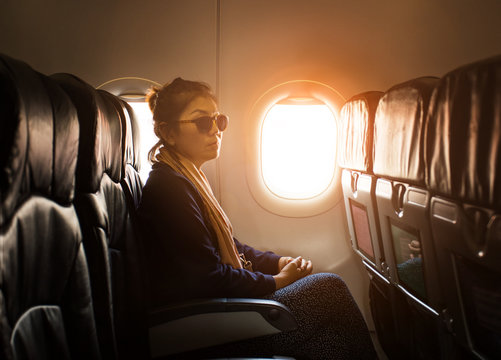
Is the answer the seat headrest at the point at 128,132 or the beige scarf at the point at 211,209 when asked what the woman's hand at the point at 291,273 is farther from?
the seat headrest at the point at 128,132

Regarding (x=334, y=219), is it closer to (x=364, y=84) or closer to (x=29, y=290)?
(x=364, y=84)

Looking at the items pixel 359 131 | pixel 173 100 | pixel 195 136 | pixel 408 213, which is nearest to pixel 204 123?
pixel 195 136

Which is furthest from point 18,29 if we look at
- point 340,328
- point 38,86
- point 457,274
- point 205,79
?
point 457,274

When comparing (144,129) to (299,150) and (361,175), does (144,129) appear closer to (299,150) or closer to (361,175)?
(299,150)

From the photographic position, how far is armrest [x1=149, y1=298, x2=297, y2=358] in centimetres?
139

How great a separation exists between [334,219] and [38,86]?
2000 millimetres

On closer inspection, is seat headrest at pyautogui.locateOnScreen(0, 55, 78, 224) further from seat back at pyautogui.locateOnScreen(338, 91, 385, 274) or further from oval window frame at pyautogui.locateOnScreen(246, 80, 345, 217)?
oval window frame at pyautogui.locateOnScreen(246, 80, 345, 217)

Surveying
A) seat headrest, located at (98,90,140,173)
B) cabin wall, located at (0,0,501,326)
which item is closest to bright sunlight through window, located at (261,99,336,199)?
cabin wall, located at (0,0,501,326)

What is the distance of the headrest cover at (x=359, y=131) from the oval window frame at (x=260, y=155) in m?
0.32

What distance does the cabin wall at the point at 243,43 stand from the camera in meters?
2.23

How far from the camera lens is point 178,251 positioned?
4.74 ft

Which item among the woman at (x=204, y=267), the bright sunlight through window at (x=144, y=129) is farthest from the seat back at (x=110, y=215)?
the bright sunlight through window at (x=144, y=129)

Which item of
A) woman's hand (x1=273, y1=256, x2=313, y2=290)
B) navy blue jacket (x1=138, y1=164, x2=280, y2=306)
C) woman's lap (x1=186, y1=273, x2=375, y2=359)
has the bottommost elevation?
woman's lap (x1=186, y1=273, x2=375, y2=359)

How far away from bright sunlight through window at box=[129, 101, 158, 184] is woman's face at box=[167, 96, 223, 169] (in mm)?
616
